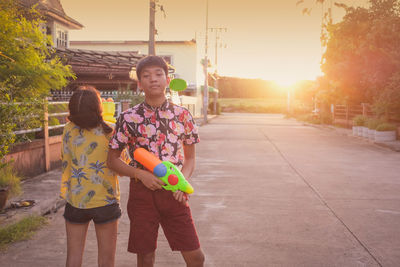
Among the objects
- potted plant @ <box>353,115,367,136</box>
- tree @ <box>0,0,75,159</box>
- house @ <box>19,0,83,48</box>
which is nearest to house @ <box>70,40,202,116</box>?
house @ <box>19,0,83,48</box>

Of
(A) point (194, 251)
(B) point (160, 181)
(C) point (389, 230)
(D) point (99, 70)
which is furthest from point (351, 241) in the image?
(D) point (99, 70)

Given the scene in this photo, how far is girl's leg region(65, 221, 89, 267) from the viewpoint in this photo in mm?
2826

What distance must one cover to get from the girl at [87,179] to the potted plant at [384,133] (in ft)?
52.7

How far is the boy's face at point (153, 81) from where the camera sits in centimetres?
275

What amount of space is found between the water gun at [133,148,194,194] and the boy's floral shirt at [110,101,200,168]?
0.55ft

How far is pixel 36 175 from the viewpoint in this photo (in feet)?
27.4

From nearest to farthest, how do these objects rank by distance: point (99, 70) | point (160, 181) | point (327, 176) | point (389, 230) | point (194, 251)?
point (160, 181) < point (194, 251) < point (389, 230) < point (327, 176) < point (99, 70)

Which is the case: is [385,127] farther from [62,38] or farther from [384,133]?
[62,38]

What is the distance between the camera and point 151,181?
255 centimetres

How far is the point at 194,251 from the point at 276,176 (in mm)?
6613

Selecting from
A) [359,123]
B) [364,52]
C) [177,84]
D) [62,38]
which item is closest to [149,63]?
[177,84]

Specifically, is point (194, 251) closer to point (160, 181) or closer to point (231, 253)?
point (160, 181)

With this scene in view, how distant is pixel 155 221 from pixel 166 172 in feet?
1.38

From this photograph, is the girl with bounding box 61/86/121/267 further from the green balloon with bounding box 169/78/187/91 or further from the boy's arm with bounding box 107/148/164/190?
the green balloon with bounding box 169/78/187/91
